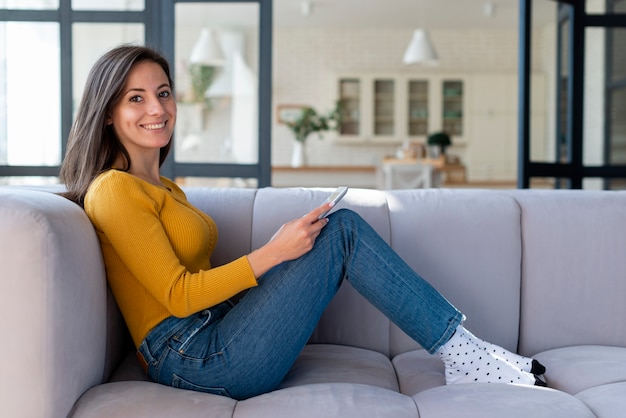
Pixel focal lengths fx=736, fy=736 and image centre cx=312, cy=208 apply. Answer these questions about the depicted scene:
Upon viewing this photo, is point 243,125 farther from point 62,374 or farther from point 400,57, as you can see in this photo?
point 400,57

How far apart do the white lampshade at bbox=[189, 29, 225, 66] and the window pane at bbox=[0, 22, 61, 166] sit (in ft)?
2.58

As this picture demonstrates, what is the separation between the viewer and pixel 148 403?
161cm

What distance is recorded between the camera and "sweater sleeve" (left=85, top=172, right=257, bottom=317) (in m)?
1.71

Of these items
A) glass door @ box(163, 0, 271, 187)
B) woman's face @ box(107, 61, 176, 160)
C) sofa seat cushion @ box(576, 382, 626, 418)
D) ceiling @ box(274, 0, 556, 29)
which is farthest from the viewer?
ceiling @ box(274, 0, 556, 29)

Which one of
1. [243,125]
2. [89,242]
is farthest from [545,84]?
[89,242]

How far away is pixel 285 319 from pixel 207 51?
2.96 m

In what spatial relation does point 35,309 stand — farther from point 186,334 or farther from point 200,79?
point 200,79

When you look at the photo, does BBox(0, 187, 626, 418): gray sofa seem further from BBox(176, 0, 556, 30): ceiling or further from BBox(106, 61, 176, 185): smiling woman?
BBox(176, 0, 556, 30): ceiling

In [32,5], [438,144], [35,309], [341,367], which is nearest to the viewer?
[35,309]

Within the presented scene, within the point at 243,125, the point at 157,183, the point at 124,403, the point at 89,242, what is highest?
the point at 243,125

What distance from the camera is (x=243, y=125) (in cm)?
418

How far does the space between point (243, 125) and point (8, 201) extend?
2.68 m

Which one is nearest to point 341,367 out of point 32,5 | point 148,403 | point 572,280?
point 148,403

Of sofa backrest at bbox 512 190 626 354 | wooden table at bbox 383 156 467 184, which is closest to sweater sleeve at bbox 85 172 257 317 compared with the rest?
sofa backrest at bbox 512 190 626 354
